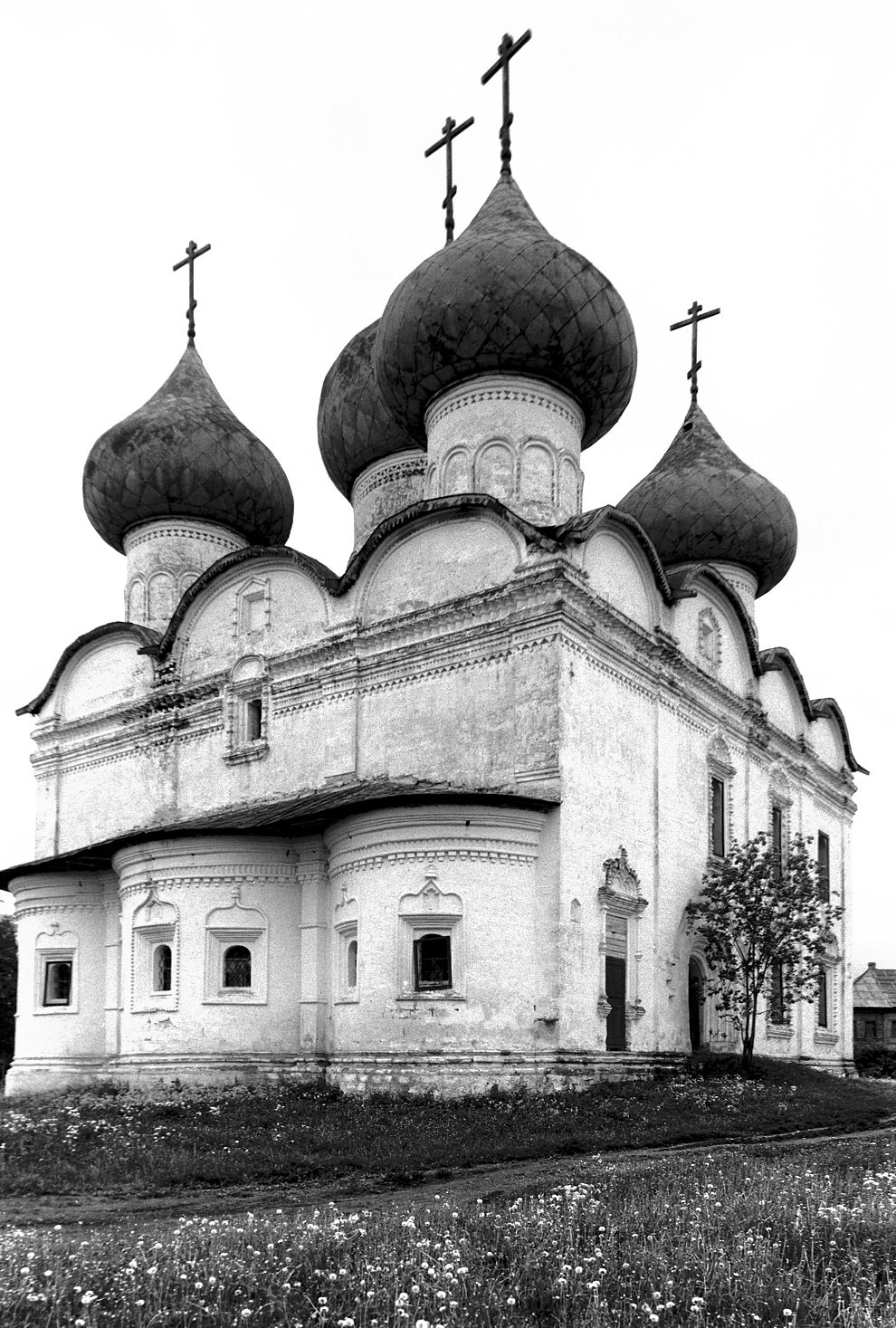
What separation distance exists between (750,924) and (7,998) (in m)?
20.2

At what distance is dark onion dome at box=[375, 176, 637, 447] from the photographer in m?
15.3

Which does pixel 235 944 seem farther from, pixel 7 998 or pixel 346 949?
pixel 7 998

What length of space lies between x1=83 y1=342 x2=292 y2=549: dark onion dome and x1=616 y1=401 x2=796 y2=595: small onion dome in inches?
233

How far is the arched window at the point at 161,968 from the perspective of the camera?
14070mm

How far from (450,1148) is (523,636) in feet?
19.1

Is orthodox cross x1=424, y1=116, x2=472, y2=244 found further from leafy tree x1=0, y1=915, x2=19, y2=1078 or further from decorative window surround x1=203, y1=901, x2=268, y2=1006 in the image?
leafy tree x1=0, y1=915, x2=19, y2=1078

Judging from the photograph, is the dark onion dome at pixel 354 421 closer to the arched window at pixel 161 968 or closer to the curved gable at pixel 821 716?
the curved gable at pixel 821 716

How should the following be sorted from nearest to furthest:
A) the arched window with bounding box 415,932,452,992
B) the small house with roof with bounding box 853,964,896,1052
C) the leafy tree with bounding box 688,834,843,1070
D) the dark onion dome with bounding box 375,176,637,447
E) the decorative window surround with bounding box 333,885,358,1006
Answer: the arched window with bounding box 415,932,452,992, the decorative window surround with bounding box 333,885,358,1006, the leafy tree with bounding box 688,834,843,1070, the dark onion dome with bounding box 375,176,637,447, the small house with roof with bounding box 853,964,896,1052

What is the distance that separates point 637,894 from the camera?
14.1 m

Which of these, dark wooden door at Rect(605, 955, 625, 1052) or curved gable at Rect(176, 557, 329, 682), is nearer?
dark wooden door at Rect(605, 955, 625, 1052)

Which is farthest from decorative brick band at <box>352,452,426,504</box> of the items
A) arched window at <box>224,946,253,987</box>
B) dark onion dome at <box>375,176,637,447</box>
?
arched window at <box>224,946,253,987</box>

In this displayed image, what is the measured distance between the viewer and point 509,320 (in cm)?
1524

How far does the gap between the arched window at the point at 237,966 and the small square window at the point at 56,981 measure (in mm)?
3257

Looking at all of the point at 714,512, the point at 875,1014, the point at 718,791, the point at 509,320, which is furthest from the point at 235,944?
the point at 875,1014
